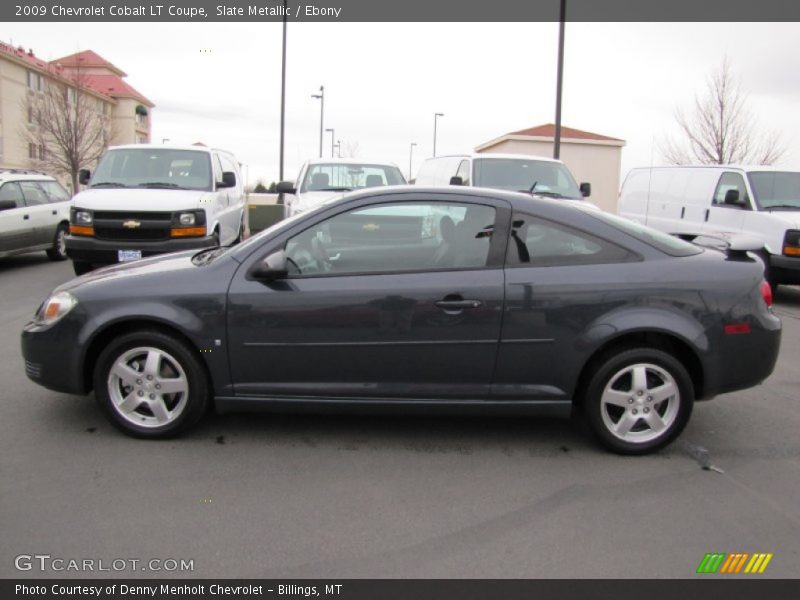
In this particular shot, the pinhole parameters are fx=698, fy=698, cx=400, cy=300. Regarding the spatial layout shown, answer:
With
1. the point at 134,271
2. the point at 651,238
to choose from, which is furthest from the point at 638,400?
the point at 134,271

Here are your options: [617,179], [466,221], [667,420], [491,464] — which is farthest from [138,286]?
[617,179]

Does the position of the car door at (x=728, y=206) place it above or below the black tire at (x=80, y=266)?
above

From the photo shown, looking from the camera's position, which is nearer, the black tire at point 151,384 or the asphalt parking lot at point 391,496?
→ the asphalt parking lot at point 391,496

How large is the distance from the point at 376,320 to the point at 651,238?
179cm

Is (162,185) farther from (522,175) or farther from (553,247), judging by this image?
(553,247)

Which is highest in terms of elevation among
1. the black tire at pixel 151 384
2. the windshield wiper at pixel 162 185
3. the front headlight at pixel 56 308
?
the windshield wiper at pixel 162 185

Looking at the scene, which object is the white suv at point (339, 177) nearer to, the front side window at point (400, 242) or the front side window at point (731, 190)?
the front side window at point (731, 190)

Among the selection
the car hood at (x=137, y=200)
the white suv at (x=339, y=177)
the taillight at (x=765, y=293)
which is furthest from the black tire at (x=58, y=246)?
→ the taillight at (x=765, y=293)

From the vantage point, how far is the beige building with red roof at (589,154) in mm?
33500

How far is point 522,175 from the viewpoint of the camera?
Result: 10492mm

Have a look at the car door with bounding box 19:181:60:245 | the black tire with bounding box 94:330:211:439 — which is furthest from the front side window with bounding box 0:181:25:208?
the black tire with bounding box 94:330:211:439

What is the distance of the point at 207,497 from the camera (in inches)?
141

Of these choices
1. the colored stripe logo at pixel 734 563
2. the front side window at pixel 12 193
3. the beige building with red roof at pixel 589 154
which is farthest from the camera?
the beige building with red roof at pixel 589 154

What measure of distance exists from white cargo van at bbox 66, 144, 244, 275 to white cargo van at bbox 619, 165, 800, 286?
24.0 ft
